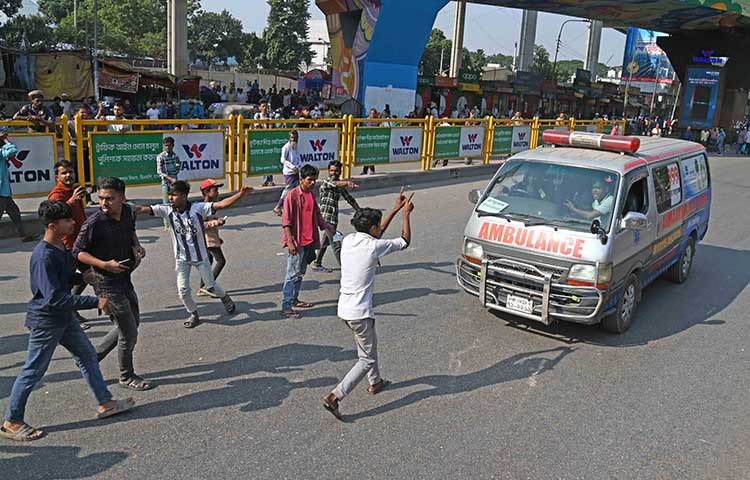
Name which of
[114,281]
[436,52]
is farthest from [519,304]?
[436,52]

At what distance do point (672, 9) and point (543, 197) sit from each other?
2926cm

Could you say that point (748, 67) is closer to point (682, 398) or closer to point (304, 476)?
point (682, 398)

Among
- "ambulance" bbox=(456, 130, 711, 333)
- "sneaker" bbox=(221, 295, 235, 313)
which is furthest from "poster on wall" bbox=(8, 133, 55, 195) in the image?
"ambulance" bbox=(456, 130, 711, 333)

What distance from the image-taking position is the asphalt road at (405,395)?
407 cm

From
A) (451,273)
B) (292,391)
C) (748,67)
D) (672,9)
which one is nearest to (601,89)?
(748,67)

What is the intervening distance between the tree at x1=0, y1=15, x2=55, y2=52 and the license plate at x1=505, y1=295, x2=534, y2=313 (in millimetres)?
49021

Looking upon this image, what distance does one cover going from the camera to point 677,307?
7.73 metres

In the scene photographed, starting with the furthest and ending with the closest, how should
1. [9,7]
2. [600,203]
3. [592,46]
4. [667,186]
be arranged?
[592,46]
[9,7]
[667,186]
[600,203]

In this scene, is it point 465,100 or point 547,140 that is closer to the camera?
point 547,140

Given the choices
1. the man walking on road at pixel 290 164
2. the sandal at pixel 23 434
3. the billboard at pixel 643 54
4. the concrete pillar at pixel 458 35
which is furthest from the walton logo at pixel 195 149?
the billboard at pixel 643 54

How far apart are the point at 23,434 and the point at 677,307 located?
723cm

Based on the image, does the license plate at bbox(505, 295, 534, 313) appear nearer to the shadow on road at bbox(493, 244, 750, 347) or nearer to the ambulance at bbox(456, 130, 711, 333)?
the ambulance at bbox(456, 130, 711, 333)

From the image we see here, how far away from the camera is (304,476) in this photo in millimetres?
3863

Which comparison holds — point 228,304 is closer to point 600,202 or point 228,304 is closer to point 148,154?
point 600,202
